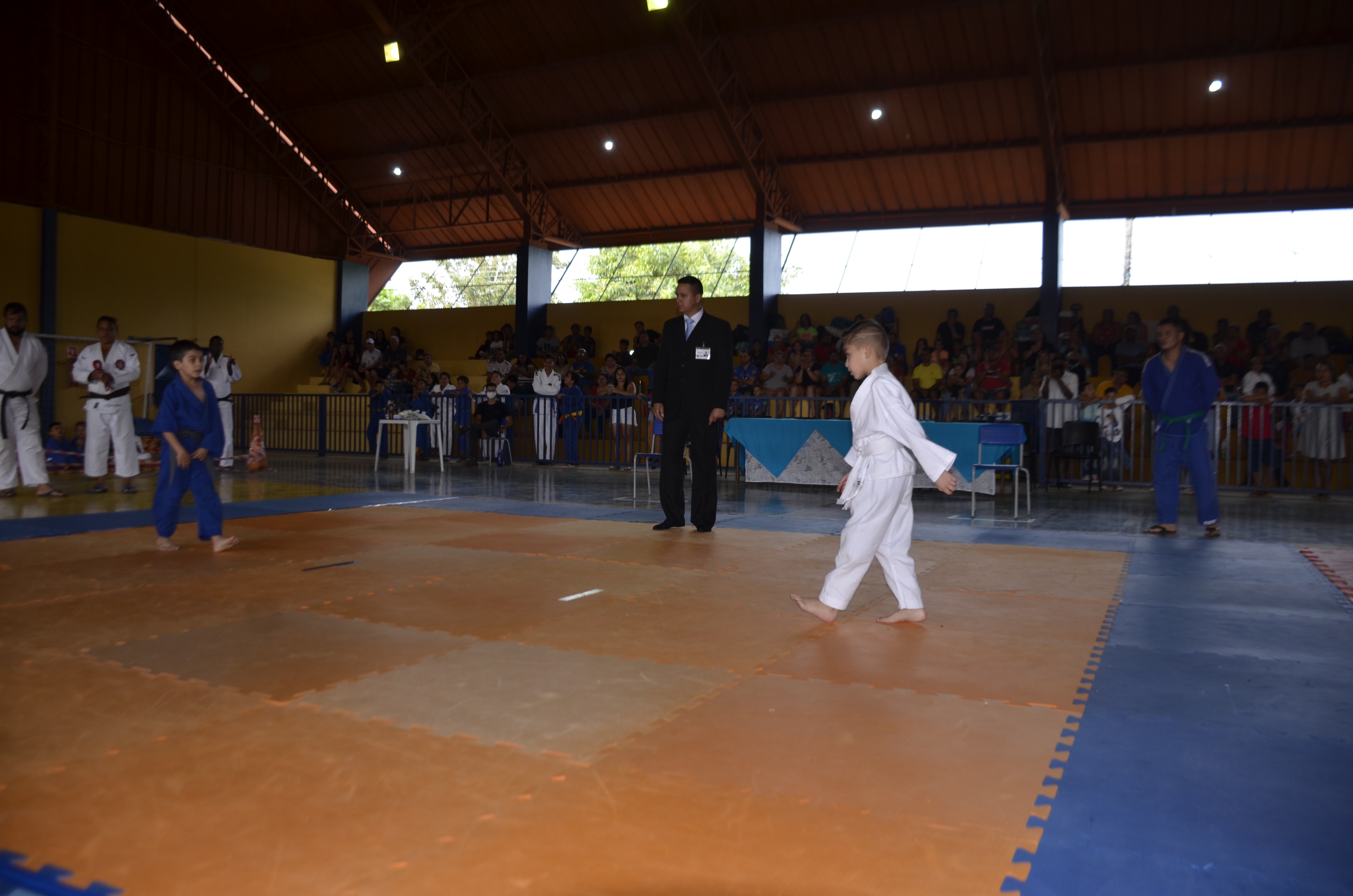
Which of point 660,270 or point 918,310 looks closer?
point 918,310

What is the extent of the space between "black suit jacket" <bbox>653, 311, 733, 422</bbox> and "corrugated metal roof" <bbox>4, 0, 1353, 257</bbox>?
383 inches

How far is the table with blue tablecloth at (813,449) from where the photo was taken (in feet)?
34.0

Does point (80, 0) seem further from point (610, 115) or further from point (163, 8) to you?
point (610, 115)

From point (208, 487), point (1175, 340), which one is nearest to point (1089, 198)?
point (1175, 340)

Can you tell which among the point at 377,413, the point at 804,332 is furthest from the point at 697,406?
the point at 804,332

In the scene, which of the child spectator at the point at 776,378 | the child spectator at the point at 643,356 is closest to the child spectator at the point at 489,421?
the child spectator at the point at 643,356

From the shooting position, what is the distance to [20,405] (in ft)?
28.0

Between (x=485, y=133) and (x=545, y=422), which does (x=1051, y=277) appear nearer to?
(x=545, y=422)

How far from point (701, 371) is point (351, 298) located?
1992 centimetres

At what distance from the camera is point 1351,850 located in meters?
2.02

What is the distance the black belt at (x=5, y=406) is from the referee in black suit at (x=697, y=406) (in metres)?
6.07

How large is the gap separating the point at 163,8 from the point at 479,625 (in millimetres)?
21555

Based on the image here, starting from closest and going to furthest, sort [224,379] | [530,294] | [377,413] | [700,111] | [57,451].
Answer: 1. [57,451]
2. [224,379]
3. [377,413]
4. [700,111]
5. [530,294]

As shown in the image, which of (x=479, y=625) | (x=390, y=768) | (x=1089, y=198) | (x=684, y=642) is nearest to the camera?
(x=390, y=768)
